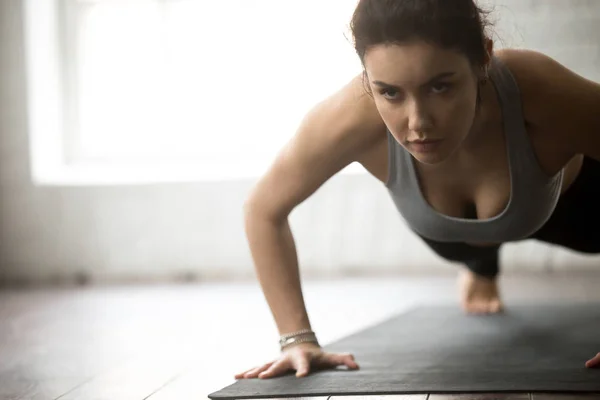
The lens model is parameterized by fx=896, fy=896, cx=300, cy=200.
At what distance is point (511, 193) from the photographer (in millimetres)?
1532

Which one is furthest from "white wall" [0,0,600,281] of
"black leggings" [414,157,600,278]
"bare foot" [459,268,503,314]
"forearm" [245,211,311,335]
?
"forearm" [245,211,311,335]

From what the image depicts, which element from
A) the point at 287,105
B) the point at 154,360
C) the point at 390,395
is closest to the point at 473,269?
the point at 154,360

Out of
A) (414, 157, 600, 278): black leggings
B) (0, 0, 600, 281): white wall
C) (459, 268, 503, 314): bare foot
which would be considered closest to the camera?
(414, 157, 600, 278): black leggings

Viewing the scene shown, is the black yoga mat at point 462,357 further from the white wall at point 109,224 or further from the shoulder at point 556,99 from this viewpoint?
the white wall at point 109,224

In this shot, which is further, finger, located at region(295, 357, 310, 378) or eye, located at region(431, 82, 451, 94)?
finger, located at region(295, 357, 310, 378)

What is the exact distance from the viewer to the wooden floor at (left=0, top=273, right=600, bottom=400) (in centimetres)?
154

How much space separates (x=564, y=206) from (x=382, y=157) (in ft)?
1.73

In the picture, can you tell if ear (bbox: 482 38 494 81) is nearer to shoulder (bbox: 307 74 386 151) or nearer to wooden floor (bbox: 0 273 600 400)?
shoulder (bbox: 307 74 386 151)

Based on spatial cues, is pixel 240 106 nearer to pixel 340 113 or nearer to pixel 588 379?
pixel 340 113

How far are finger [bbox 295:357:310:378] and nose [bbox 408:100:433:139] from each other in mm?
450

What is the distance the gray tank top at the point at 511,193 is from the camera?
1433mm

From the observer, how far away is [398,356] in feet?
5.35

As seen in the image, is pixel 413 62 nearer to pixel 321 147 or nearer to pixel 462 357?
pixel 321 147

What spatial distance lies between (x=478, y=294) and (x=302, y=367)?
1.05 m
